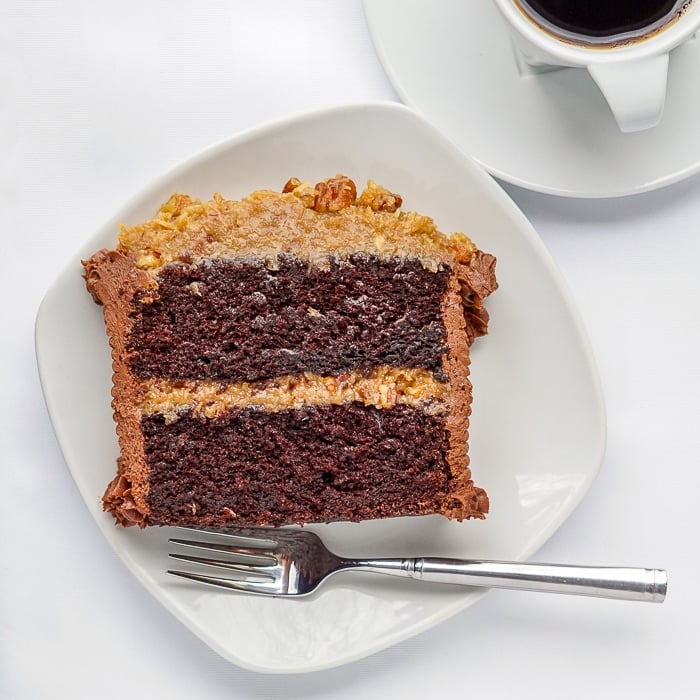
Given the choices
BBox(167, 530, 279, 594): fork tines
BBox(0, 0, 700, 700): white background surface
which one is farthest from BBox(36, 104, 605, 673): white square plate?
BBox(0, 0, 700, 700): white background surface

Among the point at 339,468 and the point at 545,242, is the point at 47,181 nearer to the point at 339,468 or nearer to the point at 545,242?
the point at 339,468

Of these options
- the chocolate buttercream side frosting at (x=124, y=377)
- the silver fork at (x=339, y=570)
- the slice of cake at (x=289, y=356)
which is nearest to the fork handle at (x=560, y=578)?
the silver fork at (x=339, y=570)

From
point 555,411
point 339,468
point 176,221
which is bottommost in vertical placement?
point 339,468

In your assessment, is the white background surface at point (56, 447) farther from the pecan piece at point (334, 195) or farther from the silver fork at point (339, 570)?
the pecan piece at point (334, 195)

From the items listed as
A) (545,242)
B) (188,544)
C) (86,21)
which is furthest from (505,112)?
(188,544)

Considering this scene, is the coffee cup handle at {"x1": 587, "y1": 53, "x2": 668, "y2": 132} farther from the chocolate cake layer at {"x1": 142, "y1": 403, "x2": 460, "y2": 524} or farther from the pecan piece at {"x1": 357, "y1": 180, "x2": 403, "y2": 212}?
the chocolate cake layer at {"x1": 142, "y1": 403, "x2": 460, "y2": 524}

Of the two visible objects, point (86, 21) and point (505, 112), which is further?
point (86, 21)

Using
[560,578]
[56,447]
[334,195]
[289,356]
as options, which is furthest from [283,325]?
[560,578]
